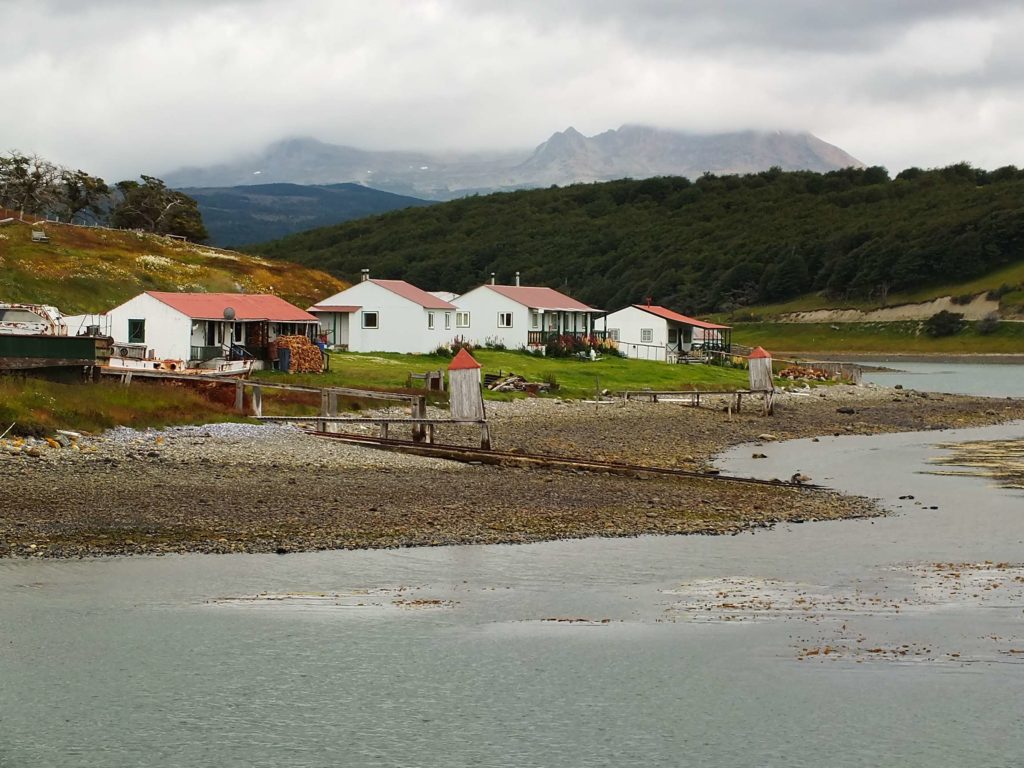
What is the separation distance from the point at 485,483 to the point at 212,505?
7.76 metres

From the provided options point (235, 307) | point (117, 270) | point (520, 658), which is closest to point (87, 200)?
point (117, 270)

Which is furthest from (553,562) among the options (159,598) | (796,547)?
(159,598)

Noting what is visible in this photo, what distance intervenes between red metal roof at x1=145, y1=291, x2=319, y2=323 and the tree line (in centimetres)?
6164

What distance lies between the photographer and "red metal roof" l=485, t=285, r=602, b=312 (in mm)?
80812

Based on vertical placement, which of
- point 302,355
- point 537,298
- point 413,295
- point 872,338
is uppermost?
point 537,298

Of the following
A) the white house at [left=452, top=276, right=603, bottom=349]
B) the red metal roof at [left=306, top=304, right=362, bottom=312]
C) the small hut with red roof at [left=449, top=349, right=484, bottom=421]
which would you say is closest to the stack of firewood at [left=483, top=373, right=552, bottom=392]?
the red metal roof at [left=306, top=304, right=362, bottom=312]

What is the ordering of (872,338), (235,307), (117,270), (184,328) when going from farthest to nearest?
1. (872,338)
2. (117,270)
3. (235,307)
4. (184,328)

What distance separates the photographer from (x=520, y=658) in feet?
59.6

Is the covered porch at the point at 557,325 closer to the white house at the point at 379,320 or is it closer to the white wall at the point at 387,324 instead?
the white house at the point at 379,320

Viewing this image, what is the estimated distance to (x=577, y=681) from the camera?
17281 mm

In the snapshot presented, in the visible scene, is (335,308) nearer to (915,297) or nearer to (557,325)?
(557,325)

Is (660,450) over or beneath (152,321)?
beneath

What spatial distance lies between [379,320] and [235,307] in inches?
628

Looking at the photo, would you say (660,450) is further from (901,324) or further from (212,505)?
(901,324)
